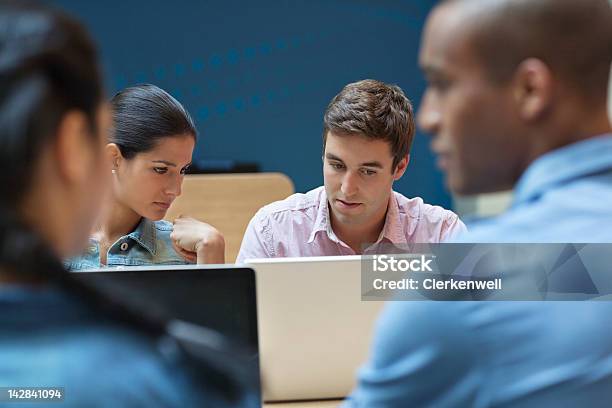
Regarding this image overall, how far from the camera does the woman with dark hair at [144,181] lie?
224cm

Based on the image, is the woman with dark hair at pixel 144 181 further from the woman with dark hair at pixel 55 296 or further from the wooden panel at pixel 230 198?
the woman with dark hair at pixel 55 296

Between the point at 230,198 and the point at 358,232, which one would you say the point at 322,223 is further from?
the point at 230,198

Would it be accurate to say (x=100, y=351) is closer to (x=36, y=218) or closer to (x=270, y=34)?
(x=36, y=218)

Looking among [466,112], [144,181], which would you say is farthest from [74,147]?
[144,181]

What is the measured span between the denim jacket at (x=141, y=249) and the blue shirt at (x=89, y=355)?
167 centimetres

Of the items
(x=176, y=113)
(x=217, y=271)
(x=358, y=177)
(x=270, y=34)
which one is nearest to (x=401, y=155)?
(x=358, y=177)

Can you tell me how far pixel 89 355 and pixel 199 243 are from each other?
1.75 meters

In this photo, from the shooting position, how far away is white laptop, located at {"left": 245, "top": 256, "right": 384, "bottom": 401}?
63.9 inches

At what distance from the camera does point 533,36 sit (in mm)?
871

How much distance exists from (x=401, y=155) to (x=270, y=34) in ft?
9.21

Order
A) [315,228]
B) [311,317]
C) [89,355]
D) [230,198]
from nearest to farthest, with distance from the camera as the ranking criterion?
1. [89,355]
2. [311,317]
3. [315,228]
4. [230,198]

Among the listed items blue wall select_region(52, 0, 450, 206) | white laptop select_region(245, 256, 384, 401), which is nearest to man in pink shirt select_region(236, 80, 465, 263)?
white laptop select_region(245, 256, 384, 401)

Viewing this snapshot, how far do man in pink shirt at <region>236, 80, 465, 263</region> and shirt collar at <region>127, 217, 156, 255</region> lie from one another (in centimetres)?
24

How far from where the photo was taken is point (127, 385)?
58 cm
